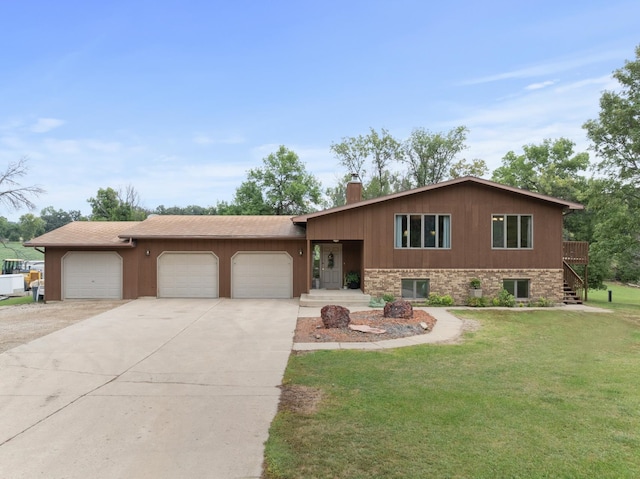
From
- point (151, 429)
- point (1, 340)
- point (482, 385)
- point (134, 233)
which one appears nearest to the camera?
point (151, 429)

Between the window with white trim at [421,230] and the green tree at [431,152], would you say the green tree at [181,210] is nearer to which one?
the green tree at [431,152]

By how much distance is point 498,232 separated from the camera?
49.6 feet

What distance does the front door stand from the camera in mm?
17188

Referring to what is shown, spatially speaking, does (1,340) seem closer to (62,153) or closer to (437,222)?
(437,222)

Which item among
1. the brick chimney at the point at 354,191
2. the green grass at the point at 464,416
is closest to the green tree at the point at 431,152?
the brick chimney at the point at 354,191

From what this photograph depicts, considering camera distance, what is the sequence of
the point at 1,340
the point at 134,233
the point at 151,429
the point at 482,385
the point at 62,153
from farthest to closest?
the point at 62,153
the point at 134,233
the point at 1,340
the point at 482,385
the point at 151,429

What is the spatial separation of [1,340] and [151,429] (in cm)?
704

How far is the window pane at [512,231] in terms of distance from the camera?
49.5ft

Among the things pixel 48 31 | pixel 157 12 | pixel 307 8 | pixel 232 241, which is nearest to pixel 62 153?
pixel 48 31

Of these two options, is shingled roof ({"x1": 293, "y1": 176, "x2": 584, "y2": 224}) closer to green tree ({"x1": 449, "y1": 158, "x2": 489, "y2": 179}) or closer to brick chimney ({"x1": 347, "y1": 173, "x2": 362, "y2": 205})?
brick chimney ({"x1": 347, "y1": 173, "x2": 362, "y2": 205})

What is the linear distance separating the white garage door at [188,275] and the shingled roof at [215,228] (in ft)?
3.16

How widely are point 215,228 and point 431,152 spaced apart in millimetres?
25150

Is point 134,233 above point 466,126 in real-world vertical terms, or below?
below

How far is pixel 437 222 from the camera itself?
595 inches
